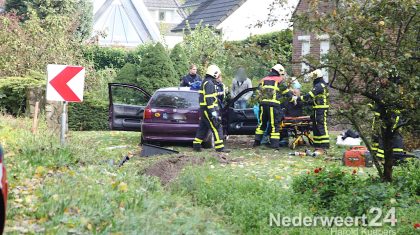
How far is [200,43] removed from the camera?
31000 mm

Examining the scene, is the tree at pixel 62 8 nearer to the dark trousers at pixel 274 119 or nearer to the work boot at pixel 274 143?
the dark trousers at pixel 274 119

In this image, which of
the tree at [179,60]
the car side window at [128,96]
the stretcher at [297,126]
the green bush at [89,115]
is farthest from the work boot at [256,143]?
the tree at [179,60]

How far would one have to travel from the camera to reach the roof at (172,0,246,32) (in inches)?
1702

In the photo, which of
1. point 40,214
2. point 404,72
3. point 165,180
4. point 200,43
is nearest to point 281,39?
point 404,72

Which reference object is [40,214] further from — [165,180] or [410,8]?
[410,8]

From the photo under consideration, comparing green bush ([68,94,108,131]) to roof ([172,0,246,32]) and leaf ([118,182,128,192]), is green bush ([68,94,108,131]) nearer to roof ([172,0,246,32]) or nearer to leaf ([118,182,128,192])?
leaf ([118,182,128,192])

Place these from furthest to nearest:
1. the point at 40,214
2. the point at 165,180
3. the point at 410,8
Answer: the point at 165,180
the point at 410,8
the point at 40,214

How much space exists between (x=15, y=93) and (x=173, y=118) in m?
7.31

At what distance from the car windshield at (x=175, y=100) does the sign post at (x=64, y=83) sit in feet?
13.4

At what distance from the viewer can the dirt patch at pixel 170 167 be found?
38.8 ft

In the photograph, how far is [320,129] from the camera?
17.4 m

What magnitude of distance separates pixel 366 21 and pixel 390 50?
544mm

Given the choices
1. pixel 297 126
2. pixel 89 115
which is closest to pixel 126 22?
pixel 89 115

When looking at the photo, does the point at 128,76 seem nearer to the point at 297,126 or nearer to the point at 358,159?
the point at 297,126
